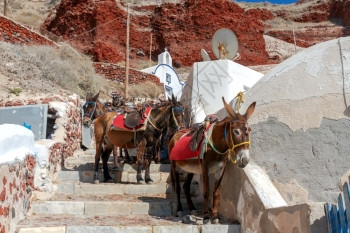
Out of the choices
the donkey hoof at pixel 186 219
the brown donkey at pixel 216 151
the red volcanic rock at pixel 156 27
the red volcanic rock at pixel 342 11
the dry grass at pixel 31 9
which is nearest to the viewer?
the brown donkey at pixel 216 151

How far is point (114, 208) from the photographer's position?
6512 mm

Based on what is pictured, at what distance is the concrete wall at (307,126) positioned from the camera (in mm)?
5359

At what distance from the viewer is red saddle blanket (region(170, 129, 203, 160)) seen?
598 cm

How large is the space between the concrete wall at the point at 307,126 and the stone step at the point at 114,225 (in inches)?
40.3

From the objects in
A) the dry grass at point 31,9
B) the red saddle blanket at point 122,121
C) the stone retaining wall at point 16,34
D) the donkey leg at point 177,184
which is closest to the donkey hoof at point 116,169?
the red saddle blanket at point 122,121

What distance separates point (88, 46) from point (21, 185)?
35542 mm

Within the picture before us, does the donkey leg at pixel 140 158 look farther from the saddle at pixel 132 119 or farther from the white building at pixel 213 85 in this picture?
the white building at pixel 213 85

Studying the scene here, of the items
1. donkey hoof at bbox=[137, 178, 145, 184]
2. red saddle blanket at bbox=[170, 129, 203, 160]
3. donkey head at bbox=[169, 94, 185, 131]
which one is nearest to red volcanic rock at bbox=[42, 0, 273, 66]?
donkey hoof at bbox=[137, 178, 145, 184]

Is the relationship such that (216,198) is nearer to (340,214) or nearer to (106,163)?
(340,214)

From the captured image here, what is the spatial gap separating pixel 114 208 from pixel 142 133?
2.27 meters

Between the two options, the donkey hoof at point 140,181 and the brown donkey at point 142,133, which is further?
the donkey hoof at point 140,181

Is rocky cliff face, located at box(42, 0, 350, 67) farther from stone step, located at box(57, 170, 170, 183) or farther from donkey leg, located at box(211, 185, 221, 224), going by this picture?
donkey leg, located at box(211, 185, 221, 224)

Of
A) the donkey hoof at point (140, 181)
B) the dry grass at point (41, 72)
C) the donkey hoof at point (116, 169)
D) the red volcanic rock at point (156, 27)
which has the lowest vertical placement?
the donkey hoof at point (140, 181)

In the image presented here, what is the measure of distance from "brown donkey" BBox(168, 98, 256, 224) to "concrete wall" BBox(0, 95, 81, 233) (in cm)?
218
